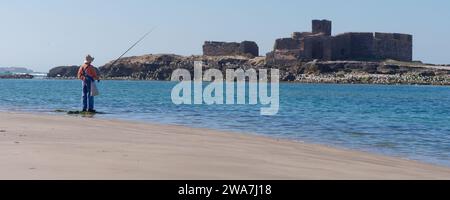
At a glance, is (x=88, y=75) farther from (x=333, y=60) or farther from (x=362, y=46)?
(x=362, y=46)

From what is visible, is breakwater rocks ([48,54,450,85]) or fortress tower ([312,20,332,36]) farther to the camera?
fortress tower ([312,20,332,36])

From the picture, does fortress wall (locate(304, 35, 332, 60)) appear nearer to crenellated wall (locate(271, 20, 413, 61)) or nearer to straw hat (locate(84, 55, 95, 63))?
crenellated wall (locate(271, 20, 413, 61))

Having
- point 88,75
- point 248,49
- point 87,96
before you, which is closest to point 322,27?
point 248,49

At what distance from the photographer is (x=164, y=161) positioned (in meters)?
7.26

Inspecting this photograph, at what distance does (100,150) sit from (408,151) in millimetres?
6086

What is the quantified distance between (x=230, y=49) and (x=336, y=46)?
31708 mm

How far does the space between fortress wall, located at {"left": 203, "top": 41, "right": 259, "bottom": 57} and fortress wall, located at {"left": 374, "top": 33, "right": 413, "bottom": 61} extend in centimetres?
2696

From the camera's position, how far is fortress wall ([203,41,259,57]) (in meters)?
152

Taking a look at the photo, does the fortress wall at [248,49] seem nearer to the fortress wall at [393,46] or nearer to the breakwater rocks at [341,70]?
the breakwater rocks at [341,70]

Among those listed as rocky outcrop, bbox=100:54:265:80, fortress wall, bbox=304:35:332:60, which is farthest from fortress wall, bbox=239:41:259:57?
fortress wall, bbox=304:35:332:60

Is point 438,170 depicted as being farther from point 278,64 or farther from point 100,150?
point 278,64

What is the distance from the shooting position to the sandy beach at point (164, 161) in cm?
630

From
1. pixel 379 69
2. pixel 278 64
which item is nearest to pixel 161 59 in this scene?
pixel 278 64
